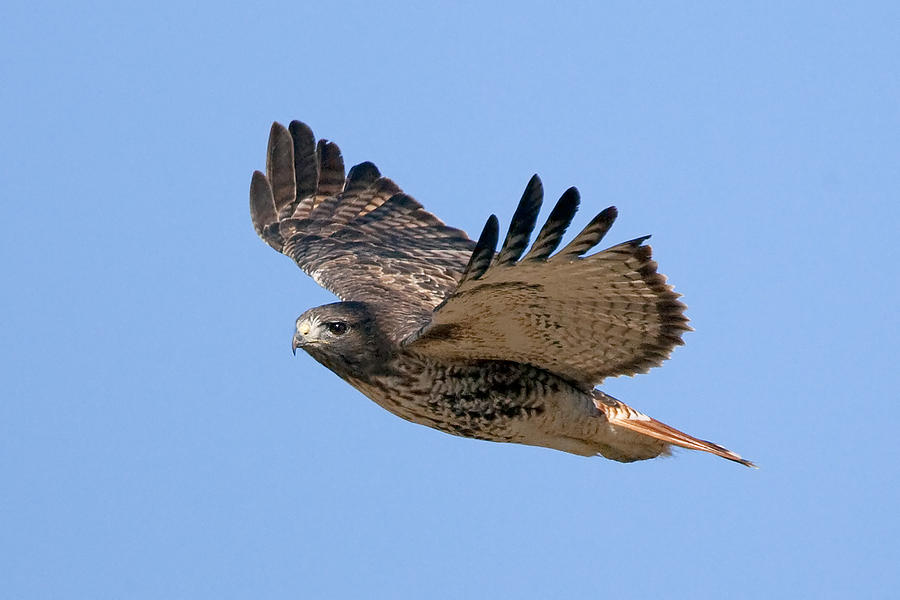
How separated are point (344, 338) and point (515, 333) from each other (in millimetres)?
909

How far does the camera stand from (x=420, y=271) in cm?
907

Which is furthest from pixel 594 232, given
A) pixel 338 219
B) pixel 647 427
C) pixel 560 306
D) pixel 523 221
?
pixel 338 219

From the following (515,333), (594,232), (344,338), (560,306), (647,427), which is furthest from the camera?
(647,427)

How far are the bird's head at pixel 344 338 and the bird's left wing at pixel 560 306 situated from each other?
23cm

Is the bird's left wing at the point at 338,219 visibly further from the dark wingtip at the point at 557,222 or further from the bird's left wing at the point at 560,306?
the dark wingtip at the point at 557,222

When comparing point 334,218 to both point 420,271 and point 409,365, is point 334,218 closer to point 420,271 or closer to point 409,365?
point 420,271

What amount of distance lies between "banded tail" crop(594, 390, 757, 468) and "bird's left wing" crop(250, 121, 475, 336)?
4.96 feet

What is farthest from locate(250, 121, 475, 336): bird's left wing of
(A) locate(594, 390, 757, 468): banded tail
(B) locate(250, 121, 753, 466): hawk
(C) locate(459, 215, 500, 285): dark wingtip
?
(C) locate(459, 215, 500, 285): dark wingtip

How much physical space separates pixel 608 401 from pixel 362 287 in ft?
5.50

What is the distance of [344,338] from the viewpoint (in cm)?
745

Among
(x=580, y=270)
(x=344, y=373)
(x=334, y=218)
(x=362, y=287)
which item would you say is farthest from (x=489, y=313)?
(x=334, y=218)

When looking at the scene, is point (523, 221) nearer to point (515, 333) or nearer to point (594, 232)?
point (594, 232)

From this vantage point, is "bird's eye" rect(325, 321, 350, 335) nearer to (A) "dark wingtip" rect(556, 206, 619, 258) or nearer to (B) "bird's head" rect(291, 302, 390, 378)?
(B) "bird's head" rect(291, 302, 390, 378)

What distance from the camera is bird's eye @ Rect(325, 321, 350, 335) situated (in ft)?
24.5
